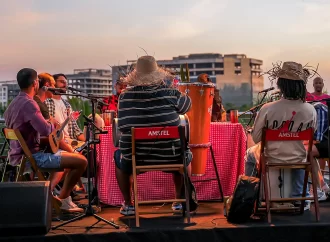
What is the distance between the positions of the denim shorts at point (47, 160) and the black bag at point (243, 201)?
1481 millimetres

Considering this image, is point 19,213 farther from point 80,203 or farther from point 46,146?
point 80,203

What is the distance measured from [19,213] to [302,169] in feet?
7.60

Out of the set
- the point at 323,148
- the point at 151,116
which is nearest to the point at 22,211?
the point at 151,116

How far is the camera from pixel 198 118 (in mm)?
4746

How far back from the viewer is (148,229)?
12.7 ft

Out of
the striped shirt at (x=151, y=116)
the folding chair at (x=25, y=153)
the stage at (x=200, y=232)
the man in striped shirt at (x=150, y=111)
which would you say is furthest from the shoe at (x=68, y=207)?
the striped shirt at (x=151, y=116)

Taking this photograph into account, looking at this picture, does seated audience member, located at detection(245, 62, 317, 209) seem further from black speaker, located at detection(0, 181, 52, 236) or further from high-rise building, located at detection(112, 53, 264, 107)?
high-rise building, located at detection(112, 53, 264, 107)

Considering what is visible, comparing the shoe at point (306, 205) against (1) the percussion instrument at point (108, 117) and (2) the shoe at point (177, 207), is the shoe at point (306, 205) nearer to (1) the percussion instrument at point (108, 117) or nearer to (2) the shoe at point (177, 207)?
(2) the shoe at point (177, 207)

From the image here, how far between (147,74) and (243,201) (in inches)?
49.8

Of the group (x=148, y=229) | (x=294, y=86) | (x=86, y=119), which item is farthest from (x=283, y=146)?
(x=86, y=119)

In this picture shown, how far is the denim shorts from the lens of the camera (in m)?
4.39

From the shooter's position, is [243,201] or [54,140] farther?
[54,140]

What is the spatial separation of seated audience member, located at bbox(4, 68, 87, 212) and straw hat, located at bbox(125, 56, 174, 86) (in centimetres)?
79

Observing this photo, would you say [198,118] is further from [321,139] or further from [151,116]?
[321,139]
